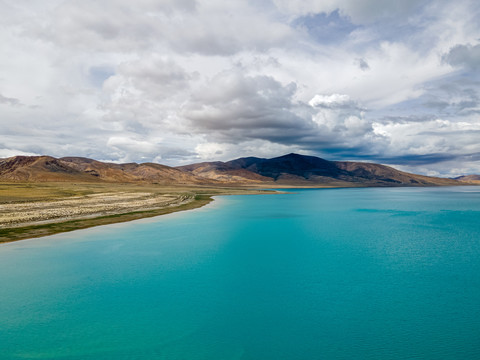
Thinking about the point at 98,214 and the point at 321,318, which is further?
the point at 98,214

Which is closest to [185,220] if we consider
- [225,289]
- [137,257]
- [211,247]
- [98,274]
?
[211,247]

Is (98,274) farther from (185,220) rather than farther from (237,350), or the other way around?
(185,220)

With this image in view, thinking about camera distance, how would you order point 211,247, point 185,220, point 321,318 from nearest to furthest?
point 321,318, point 211,247, point 185,220

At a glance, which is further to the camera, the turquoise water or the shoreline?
the shoreline

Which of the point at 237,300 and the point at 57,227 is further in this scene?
the point at 57,227

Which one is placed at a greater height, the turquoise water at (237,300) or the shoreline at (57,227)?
the shoreline at (57,227)

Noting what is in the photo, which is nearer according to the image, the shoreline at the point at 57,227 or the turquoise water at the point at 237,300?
the turquoise water at the point at 237,300

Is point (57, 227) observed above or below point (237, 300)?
above

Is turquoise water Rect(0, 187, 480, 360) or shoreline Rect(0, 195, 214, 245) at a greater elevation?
shoreline Rect(0, 195, 214, 245)
